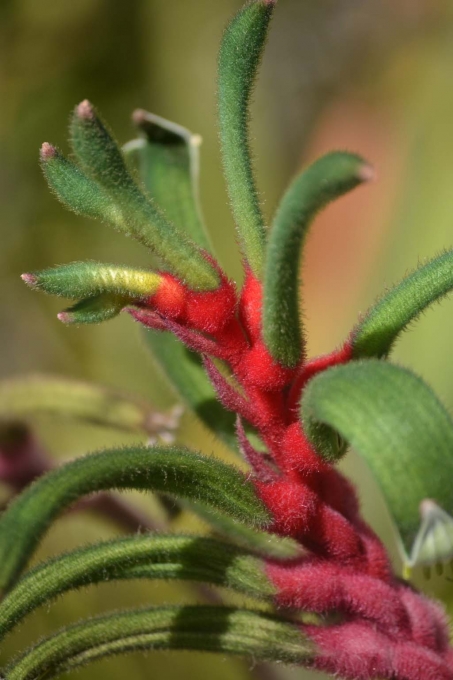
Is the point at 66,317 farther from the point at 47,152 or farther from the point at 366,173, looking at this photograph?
the point at 366,173

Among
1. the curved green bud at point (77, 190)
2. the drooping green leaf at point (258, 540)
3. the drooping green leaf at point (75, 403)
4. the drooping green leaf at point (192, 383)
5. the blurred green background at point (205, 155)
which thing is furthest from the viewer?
the blurred green background at point (205, 155)

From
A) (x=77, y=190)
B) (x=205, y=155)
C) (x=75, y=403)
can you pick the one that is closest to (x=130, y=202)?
(x=77, y=190)

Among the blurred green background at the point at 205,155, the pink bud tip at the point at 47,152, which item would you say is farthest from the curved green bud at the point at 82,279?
the blurred green background at the point at 205,155

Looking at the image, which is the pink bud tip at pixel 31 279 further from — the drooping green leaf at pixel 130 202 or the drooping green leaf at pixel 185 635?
the drooping green leaf at pixel 185 635

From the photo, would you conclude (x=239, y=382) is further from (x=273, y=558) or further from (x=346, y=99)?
(x=346, y=99)

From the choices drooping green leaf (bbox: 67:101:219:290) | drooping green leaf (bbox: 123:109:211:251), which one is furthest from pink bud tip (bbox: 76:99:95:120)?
drooping green leaf (bbox: 123:109:211:251)
